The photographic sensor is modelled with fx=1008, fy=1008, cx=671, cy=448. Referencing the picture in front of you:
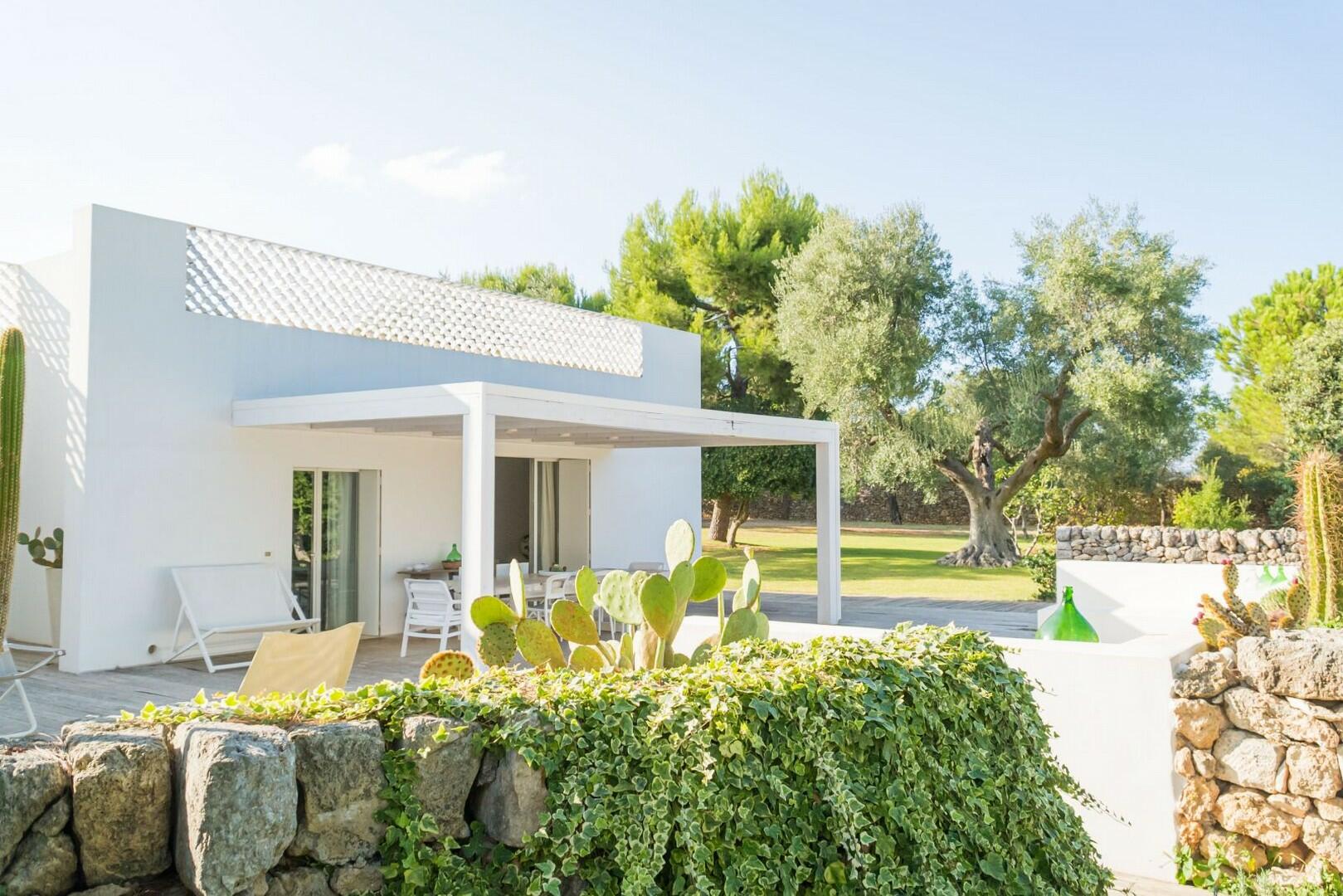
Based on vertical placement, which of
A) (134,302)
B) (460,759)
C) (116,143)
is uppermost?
(116,143)

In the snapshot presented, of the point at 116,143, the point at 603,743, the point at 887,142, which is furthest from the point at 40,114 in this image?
the point at 603,743

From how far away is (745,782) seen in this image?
2525 millimetres

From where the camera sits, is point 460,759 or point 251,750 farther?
point 460,759

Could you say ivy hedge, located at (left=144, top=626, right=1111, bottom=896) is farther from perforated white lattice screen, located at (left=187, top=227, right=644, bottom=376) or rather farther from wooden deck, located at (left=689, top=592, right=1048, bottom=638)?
perforated white lattice screen, located at (left=187, top=227, right=644, bottom=376)

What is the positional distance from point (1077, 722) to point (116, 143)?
39.3 feet

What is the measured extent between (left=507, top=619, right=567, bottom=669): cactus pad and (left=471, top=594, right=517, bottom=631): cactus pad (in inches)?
3.5

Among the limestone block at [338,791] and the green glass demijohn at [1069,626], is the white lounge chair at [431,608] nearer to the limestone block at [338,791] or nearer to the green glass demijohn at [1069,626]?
the green glass demijohn at [1069,626]

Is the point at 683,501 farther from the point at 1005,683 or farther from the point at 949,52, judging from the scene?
Answer: the point at 1005,683

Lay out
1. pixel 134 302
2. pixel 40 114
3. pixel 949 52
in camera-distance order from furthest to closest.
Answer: pixel 949 52, pixel 40 114, pixel 134 302

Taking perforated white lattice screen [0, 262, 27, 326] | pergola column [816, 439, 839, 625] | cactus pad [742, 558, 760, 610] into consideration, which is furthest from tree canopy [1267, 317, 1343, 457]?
perforated white lattice screen [0, 262, 27, 326]

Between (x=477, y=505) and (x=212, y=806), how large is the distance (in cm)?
621

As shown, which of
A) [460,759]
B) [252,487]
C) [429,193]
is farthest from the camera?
[429,193]

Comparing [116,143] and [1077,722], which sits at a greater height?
[116,143]

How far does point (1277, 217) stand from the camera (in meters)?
24.2
